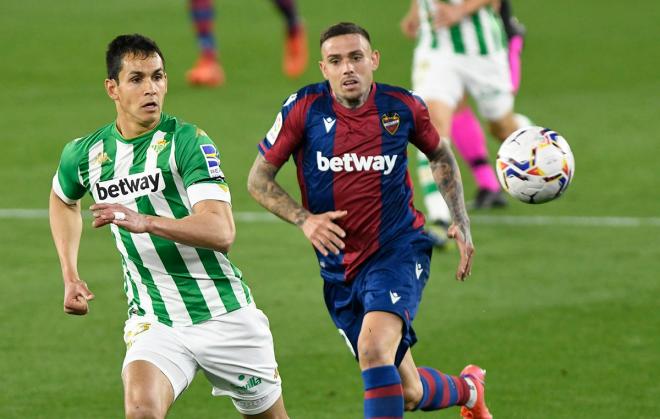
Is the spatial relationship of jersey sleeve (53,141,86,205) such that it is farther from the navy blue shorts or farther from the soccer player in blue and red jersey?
the navy blue shorts

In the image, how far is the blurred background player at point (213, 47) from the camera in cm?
1817

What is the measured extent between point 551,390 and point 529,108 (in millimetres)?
9589

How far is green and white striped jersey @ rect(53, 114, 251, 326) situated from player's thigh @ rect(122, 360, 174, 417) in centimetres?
33

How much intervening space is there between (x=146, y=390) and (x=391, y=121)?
2.00 metres

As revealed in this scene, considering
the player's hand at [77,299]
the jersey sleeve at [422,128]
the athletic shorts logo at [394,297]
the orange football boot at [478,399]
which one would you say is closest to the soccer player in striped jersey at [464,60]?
the orange football boot at [478,399]

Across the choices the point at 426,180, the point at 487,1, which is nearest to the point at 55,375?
Answer: the point at 426,180

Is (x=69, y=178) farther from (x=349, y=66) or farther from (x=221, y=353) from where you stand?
(x=349, y=66)

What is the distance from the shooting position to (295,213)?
691cm

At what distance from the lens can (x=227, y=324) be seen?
6469 mm

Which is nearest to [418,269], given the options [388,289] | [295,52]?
[388,289]

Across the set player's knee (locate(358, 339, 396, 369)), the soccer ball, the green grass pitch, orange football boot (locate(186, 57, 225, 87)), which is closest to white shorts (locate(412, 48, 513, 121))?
the green grass pitch

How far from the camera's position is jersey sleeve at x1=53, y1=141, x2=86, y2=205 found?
21.3ft

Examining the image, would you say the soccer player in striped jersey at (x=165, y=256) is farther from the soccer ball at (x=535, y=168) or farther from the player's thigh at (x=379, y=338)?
the soccer ball at (x=535, y=168)

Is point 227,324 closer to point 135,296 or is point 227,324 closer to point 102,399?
point 135,296
